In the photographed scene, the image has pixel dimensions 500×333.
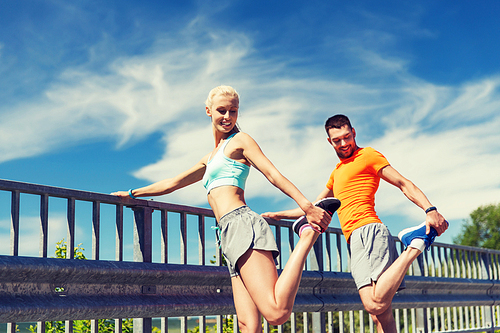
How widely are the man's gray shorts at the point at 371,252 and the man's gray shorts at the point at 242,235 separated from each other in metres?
1.17

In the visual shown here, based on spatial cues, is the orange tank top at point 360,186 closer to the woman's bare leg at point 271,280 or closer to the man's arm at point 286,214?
the man's arm at point 286,214

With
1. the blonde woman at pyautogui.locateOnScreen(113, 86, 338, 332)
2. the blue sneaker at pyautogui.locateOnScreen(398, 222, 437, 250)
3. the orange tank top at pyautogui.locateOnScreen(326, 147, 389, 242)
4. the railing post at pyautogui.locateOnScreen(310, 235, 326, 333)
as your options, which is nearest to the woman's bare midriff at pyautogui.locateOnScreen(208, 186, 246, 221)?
the blonde woman at pyautogui.locateOnScreen(113, 86, 338, 332)

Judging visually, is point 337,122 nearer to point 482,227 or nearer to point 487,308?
point 487,308

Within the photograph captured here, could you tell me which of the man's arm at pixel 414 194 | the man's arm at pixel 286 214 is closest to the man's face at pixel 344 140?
the man's arm at pixel 414 194

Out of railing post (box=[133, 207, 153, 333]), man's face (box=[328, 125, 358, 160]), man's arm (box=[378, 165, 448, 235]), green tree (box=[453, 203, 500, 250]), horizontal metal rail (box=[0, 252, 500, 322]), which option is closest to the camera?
horizontal metal rail (box=[0, 252, 500, 322])

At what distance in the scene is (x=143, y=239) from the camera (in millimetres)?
4434

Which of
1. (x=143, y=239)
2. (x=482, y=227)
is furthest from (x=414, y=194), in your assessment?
(x=482, y=227)

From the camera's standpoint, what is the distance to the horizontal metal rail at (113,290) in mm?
3422

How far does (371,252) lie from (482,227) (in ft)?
224

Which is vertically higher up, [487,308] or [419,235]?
[419,235]

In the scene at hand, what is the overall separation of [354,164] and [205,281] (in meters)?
1.63

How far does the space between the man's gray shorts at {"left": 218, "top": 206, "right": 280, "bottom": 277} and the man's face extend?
1420mm

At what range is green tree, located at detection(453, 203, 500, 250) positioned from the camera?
65625 millimetres

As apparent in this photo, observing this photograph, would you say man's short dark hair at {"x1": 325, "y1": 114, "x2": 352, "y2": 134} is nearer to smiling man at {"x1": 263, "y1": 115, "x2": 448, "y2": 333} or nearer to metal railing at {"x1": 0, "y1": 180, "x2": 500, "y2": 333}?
smiling man at {"x1": 263, "y1": 115, "x2": 448, "y2": 333}
